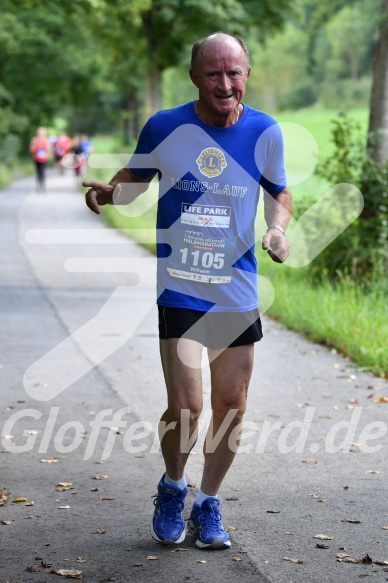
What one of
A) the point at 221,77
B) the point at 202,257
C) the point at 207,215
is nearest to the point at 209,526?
the point at 202,257

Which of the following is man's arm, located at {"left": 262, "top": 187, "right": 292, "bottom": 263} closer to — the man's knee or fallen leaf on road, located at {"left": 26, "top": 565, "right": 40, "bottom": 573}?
the man's knee

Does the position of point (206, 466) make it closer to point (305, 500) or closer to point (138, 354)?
point (305, 500)

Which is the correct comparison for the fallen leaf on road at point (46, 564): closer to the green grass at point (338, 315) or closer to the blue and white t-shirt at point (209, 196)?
the blue and white t-shirt at point (209, 196)

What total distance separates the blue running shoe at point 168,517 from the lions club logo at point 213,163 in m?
1.34

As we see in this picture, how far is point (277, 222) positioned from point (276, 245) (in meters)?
0.20

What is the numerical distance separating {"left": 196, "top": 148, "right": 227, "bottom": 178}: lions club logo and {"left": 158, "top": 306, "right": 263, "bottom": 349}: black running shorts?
1.82 feet

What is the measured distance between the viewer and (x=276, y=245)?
4.54m

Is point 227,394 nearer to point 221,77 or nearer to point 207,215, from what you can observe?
point 207,215

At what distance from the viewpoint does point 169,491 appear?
486 cm

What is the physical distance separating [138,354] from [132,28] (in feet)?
70.4

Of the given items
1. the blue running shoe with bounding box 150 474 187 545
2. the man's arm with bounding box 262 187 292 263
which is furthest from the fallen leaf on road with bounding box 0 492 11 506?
the man's arm with bounding box 262 187 292 263

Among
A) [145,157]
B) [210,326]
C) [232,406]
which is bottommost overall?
[232,406]

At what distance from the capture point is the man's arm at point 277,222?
4.52m

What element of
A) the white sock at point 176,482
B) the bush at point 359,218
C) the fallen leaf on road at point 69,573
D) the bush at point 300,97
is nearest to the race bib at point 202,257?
the white sock at point 176,482
